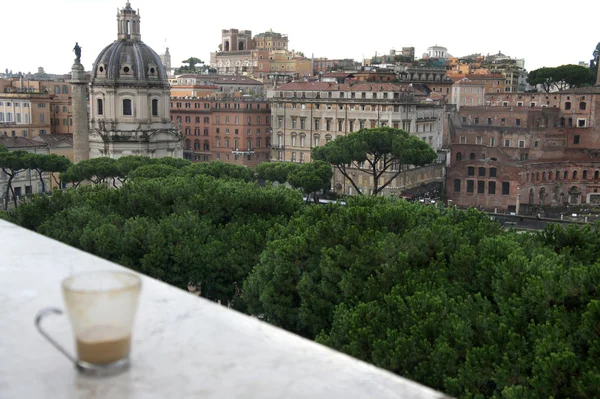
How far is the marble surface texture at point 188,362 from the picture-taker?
2711 mm

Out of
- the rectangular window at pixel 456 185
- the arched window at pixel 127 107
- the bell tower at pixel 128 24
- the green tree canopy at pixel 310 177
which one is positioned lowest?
the rectangular window at pixel 456 185

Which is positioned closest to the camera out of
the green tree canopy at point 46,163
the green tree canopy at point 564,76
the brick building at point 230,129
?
the green tree canopy at point 46,163

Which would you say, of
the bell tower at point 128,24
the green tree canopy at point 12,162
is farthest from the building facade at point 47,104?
the green tree canopy at point 12,162

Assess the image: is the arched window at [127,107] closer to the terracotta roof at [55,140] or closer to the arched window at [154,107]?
the arched window at [154,107]

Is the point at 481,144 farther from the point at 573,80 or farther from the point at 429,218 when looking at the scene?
the point at 429,218

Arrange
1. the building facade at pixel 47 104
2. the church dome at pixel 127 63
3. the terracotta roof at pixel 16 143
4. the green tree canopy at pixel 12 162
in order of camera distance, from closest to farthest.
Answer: the green tree canopy at pixel 12 162 < the terracotta roof at pixel 16 143 < the church dome at pixel 127 63 < the building facade at pixel 47 104

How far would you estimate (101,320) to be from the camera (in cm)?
269

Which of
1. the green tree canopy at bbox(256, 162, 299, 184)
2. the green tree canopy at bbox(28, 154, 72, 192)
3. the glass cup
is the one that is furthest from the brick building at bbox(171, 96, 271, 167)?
the glass cup

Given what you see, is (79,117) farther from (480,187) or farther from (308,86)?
(480,187)

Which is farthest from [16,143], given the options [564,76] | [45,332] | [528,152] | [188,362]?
[564,76]

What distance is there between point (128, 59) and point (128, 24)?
11.5ft

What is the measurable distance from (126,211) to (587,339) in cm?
1678

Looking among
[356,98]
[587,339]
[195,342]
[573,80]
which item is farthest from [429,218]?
[573,80]

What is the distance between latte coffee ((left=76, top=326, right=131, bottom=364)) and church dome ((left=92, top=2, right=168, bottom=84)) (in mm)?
55174
